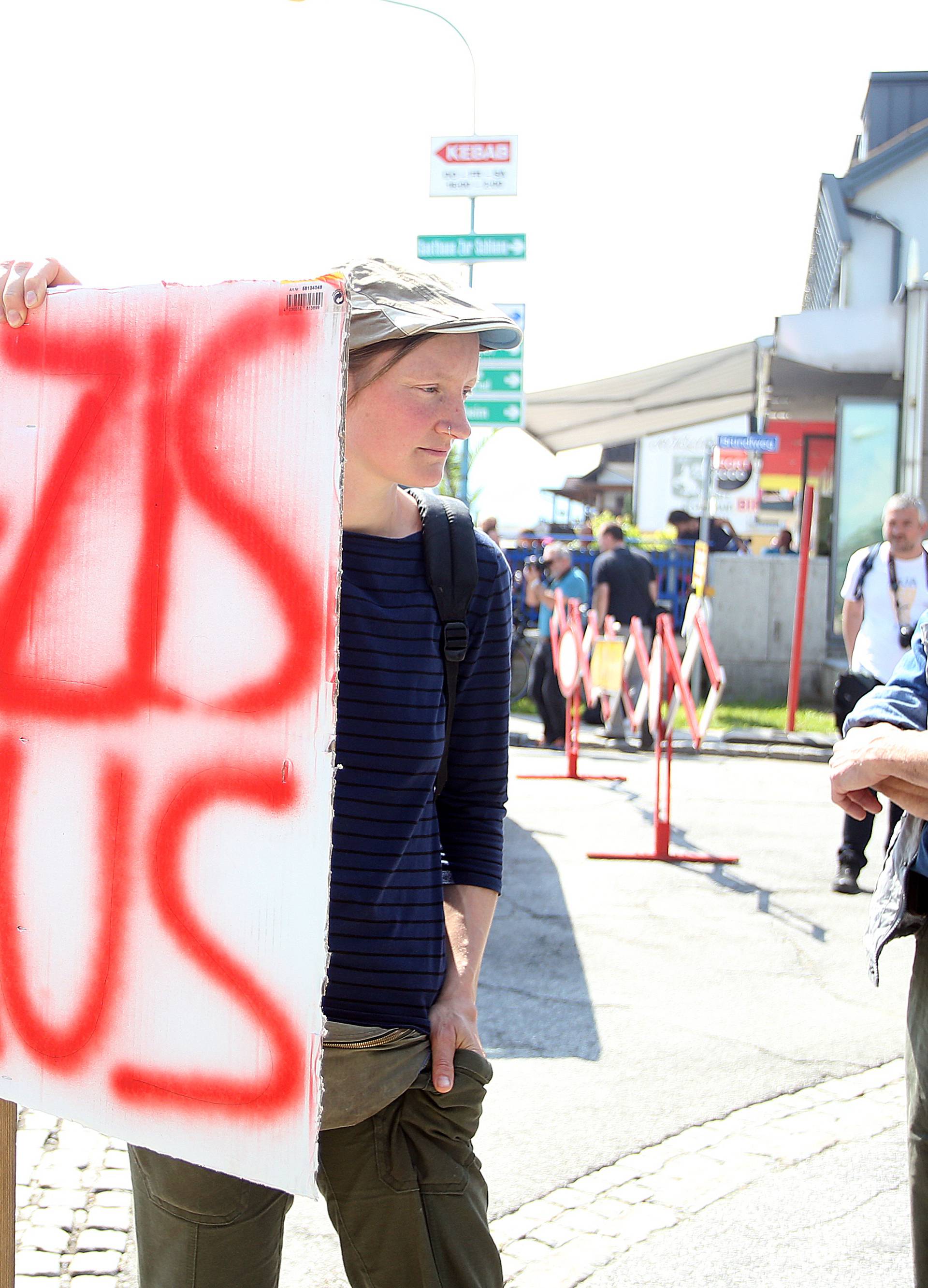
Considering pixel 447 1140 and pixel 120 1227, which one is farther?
pixel 120 1227

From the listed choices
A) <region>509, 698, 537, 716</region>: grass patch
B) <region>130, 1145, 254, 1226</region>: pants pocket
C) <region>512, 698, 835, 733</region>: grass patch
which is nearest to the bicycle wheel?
<region>512, 698, 835, 733</region>: grass patch

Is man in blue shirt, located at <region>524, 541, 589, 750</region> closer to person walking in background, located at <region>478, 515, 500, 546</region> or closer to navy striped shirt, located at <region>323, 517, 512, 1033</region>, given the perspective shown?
person walking in background, located at <region>478, 515, 500, 546</region>

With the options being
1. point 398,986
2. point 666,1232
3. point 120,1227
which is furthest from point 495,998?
point 398,986

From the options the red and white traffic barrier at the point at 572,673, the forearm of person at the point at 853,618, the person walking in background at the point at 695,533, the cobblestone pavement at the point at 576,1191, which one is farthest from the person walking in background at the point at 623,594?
the cobblestone pavement at the point at 576,1191

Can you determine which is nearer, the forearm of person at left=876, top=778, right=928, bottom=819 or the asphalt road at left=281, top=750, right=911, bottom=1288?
the forearm of person at left=876, top=778, right=928, bottom=819

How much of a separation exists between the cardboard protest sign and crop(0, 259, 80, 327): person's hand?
0.06 feet

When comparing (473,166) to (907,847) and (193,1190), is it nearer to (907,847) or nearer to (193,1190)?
(907,847)

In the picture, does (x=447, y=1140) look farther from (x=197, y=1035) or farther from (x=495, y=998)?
(x=495, y=998)

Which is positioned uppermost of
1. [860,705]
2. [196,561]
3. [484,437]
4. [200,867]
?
[484,437]

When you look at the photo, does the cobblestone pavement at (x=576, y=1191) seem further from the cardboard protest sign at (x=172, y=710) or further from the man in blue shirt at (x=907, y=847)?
the cardboard protest sign at (x=172, y=710)

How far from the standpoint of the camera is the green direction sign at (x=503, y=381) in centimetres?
1298

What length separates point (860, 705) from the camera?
2295mm

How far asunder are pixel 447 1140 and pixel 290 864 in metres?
0.59

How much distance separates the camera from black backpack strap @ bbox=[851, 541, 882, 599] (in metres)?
6.65
